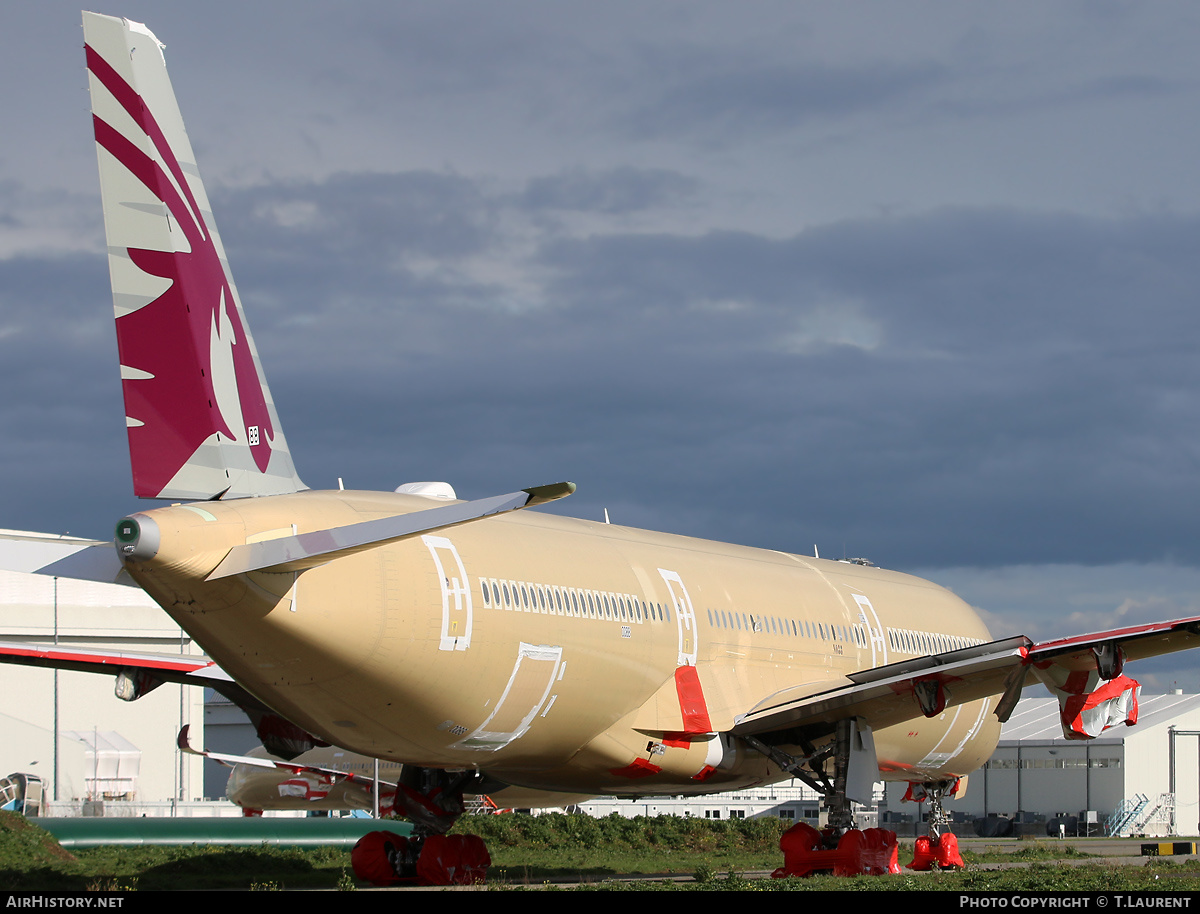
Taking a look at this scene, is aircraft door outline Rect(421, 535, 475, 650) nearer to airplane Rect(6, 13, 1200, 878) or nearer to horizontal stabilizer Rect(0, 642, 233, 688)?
airplane Rect(6, 13, 1200, 878)

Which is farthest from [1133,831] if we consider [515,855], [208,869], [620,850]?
[208,869]

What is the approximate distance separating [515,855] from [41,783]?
2627cm

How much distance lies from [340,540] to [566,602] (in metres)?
5.34

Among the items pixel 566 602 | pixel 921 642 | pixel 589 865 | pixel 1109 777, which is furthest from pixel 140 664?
pixel 1109 777

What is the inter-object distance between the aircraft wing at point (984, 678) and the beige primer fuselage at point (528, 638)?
4.28 ft

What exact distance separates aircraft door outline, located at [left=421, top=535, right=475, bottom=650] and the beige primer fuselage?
22mm

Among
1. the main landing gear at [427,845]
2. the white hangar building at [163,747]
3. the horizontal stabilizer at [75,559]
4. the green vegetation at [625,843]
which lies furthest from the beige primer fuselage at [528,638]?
the white hangar building at [163,747]

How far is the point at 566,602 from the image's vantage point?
57.9 ft

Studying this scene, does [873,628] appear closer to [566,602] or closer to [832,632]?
[832,632]

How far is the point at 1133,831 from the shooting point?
47.7 meters

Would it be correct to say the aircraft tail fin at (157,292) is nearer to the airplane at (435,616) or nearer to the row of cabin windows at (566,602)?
the airplane at (435,616)

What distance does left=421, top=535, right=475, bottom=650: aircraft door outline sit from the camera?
15508 mm

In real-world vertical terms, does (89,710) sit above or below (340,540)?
below

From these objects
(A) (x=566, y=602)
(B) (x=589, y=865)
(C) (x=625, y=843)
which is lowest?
(C) (x=625, y=843)
